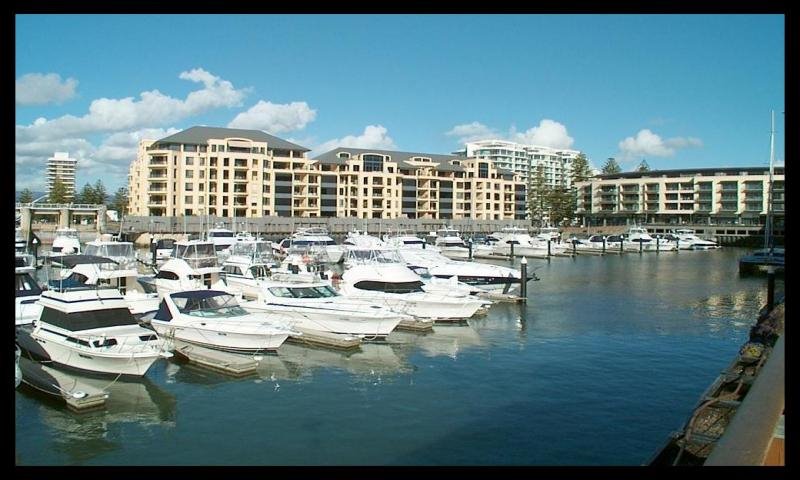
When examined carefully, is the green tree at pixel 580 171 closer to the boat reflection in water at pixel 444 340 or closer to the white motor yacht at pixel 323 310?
the boat reflection in water at pixel 444 340

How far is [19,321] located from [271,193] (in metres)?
66.6

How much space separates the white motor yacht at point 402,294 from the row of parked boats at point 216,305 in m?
0.05

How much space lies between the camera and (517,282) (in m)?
36.0

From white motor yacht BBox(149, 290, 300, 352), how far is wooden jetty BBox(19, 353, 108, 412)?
3.63 metres

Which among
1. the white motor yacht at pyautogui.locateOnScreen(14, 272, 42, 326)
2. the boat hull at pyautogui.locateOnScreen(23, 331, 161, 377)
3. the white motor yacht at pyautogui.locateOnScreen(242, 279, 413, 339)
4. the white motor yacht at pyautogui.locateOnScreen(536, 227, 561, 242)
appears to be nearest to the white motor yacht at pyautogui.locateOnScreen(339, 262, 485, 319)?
the white motor yacht at pyautogui.locateOnScreen(242, 279, 413, 339)

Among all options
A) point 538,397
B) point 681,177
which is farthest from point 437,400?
point 681,177

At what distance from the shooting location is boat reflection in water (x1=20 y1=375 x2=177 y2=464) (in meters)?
13.2

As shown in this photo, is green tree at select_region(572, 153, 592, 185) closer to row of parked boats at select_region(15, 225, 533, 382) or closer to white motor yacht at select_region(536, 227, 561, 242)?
white motor yacht at select_region(536, 227, 561, 242)

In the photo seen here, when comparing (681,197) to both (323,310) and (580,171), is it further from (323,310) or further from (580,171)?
(323,310)

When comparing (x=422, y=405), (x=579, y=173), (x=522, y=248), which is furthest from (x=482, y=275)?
(x=579, y=173)
